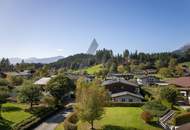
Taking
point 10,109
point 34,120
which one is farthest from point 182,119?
point 10,109

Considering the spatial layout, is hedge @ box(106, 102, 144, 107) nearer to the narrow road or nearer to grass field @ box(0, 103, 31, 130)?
the narrow road

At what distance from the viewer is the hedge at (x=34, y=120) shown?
143 ft

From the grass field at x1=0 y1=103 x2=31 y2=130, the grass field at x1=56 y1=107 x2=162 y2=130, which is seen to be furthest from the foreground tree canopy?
the grass field at x1=0 y1=103 x2=31 y2=130

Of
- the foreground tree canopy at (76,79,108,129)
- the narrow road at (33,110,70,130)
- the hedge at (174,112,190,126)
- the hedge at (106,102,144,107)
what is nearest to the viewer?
the foreground tree canopy at (76,79,108,129)

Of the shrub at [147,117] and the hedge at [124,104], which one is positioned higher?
the hedge at [124,104]

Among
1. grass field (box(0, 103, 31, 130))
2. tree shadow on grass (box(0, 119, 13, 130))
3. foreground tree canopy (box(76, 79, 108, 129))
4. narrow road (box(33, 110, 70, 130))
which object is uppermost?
foreground tree canopy (box(76, 79, 108, 129))

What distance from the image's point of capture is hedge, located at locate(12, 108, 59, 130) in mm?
43681

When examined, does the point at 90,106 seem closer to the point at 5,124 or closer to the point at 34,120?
the point at 34,120

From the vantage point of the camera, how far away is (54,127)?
46.7 meters

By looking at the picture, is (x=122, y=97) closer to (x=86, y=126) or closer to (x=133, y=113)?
(x=133, y=113)

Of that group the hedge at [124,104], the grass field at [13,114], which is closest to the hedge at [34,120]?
the grass field at [13,114]

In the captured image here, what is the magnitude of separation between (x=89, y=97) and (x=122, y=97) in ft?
86.2

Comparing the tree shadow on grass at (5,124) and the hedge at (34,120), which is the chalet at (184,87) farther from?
the tree shadow on grass at (5,124)

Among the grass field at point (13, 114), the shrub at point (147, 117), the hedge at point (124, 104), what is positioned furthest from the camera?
the hedge at point (124, 104)
